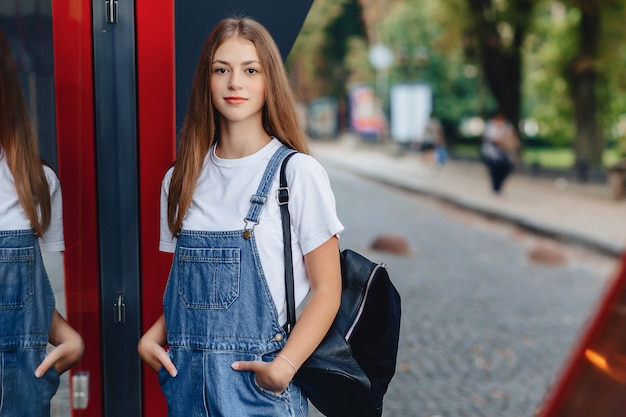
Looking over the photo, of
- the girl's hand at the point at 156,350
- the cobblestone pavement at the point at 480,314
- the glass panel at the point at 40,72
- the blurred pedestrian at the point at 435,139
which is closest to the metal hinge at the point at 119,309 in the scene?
the glass panel at the point at 40,72

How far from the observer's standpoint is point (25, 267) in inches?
79.4

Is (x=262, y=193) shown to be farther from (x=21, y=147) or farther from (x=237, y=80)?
(x=21, y=147)

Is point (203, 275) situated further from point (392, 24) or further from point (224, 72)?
point (392, 24)

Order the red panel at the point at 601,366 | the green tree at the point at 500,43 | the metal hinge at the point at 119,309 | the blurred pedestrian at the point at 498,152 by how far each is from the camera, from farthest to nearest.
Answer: the green tree at the point at 500,43 < the blurred pedestrian at the point at 498,152 < the metal hinge at the point at 119,309 < the red panel at the point at 601,366

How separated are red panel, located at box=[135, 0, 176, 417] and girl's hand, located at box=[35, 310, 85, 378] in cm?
39

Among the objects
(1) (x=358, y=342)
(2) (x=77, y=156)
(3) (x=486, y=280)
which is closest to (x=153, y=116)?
(2) (x=77, y=156)

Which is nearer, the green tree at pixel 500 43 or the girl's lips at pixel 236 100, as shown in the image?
the girl's lips at pixel 236 100

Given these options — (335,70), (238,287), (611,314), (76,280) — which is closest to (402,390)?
(76,280)

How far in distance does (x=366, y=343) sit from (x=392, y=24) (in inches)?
1323

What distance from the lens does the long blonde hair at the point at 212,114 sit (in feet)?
6.37

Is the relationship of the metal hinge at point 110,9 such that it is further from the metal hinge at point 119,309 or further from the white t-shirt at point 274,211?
the metal hinge at point 119,309

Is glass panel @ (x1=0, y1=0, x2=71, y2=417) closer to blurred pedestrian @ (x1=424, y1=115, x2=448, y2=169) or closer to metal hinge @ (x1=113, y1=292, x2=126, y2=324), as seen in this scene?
metal hinge @ (x1=113, y1=292, x2=126, y2=324)

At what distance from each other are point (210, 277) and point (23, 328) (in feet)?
1.73

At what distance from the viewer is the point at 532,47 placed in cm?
2619
